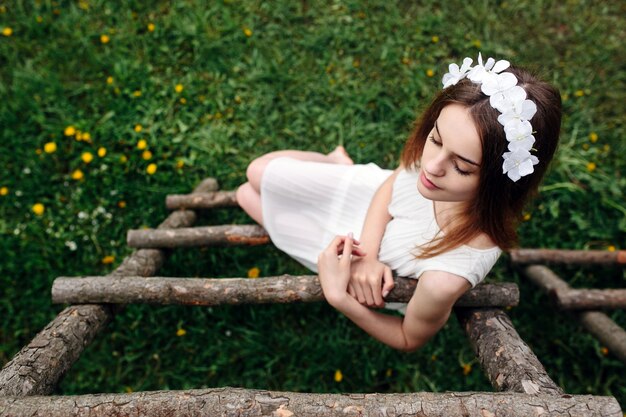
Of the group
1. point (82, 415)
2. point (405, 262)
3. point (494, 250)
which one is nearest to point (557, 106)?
point (494, 250)

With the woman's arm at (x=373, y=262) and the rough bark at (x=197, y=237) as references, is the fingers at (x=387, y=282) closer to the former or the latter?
the woman's arm at (x=373, y=262)

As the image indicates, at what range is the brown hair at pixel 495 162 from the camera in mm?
1339

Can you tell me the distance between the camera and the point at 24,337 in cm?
248

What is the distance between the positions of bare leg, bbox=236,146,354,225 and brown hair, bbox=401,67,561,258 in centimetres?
75

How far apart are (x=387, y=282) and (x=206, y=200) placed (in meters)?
1.20

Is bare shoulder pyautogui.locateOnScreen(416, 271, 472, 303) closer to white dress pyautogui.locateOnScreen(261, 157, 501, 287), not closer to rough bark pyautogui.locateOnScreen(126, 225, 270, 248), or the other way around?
white dress pyautogui.locateOnScreen(261, 157, 501, 287)

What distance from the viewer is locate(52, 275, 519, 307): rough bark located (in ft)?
5.31

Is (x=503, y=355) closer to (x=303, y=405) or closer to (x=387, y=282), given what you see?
(x=387, y=282)

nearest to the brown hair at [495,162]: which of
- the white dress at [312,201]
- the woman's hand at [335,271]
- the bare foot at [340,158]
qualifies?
the woman's hand at [335,271]

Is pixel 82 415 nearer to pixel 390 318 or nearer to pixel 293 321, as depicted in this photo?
pixel 390 318

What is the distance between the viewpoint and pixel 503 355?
4.61 ft

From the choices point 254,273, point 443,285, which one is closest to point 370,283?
point 443,285

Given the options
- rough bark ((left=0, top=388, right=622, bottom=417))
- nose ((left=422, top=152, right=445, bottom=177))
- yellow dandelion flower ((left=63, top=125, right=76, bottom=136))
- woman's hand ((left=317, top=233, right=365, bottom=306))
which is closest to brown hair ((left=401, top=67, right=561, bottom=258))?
nose ((left=422, top=152, right=445, bottom=177))

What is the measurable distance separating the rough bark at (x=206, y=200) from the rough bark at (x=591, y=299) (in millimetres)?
1562
